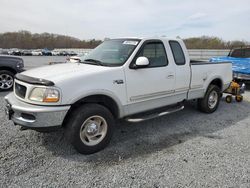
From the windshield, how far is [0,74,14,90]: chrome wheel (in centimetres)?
489

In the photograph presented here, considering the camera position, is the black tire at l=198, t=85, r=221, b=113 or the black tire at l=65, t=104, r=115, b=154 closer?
the black tire at l=65, t=104, r=115, b=154

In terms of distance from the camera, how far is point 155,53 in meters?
4.25

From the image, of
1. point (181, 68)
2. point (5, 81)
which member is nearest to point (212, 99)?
point (181, 68)

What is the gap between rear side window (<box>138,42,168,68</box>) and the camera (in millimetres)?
4070

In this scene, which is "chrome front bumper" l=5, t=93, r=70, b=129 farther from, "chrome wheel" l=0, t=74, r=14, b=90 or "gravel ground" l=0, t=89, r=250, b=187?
"chrome wheel" l=0, t=74, r=14, b=90

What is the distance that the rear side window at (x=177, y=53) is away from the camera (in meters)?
4.54

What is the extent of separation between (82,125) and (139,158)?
1.04m

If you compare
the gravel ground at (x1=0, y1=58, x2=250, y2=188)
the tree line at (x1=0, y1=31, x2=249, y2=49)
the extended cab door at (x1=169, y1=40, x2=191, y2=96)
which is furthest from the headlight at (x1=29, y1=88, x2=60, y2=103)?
the tree line at (x1=0, y1=31, x2=249, y2=49)

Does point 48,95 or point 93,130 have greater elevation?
point 48,95

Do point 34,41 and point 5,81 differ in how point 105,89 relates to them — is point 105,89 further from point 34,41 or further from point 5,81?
point 34,41

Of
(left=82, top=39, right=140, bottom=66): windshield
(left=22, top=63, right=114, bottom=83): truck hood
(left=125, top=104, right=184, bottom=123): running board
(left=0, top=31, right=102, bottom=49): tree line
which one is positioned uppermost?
(left=0, top=31, right=102, bottom=49): tree line

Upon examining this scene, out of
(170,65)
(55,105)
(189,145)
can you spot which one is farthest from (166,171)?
(170,65)

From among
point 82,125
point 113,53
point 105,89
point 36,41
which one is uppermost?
point 36,41

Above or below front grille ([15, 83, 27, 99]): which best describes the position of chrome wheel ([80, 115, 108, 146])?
below
